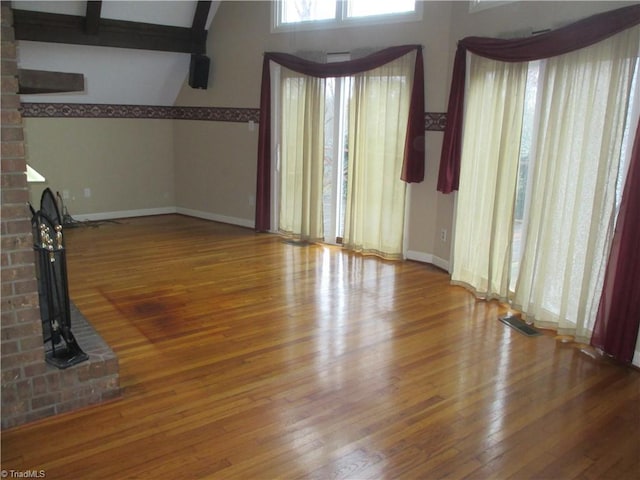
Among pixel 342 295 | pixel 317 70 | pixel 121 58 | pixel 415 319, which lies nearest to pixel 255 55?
pixel 317 70

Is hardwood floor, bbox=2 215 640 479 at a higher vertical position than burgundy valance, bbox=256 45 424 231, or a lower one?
lower

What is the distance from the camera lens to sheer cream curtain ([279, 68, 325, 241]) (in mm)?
5891

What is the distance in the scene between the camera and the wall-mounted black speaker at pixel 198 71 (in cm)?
677

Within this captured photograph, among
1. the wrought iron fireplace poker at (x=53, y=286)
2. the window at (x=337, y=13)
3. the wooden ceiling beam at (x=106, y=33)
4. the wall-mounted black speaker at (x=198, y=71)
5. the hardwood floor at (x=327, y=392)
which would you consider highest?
the window at (x=337, y=13)

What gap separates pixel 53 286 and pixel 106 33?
4.39 metres

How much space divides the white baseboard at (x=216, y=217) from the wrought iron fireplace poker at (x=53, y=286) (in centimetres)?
430

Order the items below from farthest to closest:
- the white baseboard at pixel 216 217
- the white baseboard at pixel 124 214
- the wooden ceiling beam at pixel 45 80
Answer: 1. the white baseboard at pixel 124 214
2. the white baseboard at pixel 216 217
3. the wooden ceiling beam at pixel 45 80

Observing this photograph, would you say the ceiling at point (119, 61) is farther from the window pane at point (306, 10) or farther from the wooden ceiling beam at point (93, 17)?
the window pane at point (306, 10)

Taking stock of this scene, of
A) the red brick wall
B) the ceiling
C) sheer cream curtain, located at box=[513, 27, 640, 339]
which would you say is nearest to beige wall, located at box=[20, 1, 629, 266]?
the ceiling


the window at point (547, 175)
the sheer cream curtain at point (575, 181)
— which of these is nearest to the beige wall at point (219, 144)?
the window at point (547, 175)

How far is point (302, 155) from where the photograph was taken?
241 inches

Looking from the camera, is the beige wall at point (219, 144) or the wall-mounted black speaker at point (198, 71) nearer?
the beige wall at point (219, 144)

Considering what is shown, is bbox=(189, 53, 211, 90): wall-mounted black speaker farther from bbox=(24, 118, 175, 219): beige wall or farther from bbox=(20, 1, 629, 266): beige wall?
bbox=(24, 118, 175, 219): beige wall

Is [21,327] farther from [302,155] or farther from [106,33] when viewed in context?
[106,33]
